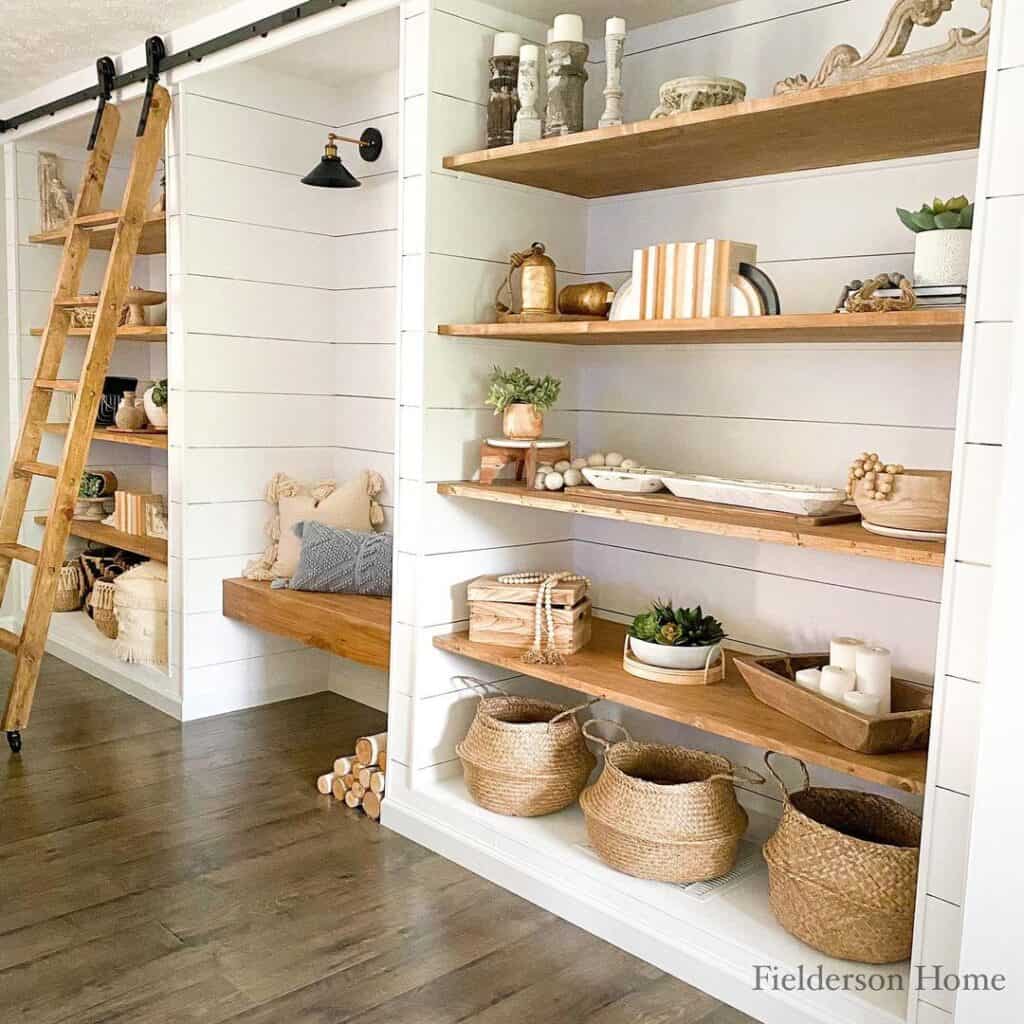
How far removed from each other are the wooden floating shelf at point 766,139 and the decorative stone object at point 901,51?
0.05 metres

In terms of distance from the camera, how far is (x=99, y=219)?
3.99m

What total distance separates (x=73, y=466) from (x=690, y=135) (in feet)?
7.79

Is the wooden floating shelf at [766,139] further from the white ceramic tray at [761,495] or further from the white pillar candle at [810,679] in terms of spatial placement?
the white pillar candle at [810,679]

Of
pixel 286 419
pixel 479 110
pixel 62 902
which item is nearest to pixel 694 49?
pixel 479 110

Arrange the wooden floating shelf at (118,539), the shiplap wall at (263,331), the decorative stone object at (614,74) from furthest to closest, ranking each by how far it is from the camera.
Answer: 1. the wooden floating shelf at (118,539)
2. the shiplap wall at (263,331)
3. the decorative stone object at (614,74)

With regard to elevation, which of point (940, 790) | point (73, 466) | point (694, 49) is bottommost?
point (940, 790)

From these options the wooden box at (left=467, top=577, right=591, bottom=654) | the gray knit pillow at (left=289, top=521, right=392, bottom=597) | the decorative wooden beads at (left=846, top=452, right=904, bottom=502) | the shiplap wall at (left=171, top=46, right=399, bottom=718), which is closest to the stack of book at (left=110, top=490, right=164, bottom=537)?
the shiplap wall at (left=171, top=46, right=399, bottom=718)

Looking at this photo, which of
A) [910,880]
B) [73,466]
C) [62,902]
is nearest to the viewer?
[910,880]

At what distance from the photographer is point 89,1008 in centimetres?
222

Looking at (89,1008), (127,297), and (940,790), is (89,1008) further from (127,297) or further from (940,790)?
(127,297)

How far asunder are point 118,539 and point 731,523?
303cm

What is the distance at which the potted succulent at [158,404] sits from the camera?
4.18 metres

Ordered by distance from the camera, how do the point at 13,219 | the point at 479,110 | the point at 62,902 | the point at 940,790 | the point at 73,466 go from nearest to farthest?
the point at 940,790, the point at 62,902, the point at 479,110, the point at 73,466, the point at 13,219

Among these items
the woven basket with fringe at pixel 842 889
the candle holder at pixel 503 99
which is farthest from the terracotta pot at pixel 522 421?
the woven basket with fringe at pixel 842 889
